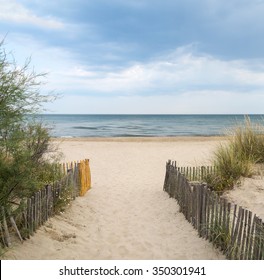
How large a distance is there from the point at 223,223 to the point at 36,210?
3413 mm

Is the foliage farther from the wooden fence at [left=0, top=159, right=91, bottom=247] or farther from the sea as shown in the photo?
the sea

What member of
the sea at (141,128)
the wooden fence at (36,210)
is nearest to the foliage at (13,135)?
the wooden fence at (36,210)

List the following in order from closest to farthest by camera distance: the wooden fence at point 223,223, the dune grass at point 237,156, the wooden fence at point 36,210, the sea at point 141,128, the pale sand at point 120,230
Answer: the wooden fence at point 223,223 → the wooden fence at point 36,210 → the pale sand at point 120,230 → the dune grass at point 237,156 → the sea at point 141,128

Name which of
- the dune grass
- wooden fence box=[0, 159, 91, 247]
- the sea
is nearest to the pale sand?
wooden fence box=[0, 159, 91, 247]

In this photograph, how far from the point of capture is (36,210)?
6.30 m

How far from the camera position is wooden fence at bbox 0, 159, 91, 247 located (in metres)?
5.65

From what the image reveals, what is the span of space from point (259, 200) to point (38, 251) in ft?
16.9

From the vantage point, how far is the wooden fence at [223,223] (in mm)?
4984

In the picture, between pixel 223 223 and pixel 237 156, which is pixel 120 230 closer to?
pixel 223 223

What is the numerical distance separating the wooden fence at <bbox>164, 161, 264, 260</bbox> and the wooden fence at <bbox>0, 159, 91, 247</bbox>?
Result: 2.87 metres

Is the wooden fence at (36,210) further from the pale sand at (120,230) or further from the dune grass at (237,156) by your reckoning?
the dune grass at (237,156)

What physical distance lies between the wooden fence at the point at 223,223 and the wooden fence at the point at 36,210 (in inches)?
113

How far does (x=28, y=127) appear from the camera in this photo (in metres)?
7.34

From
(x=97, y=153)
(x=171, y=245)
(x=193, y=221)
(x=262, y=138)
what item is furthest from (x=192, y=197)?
(x=97, y=153)
